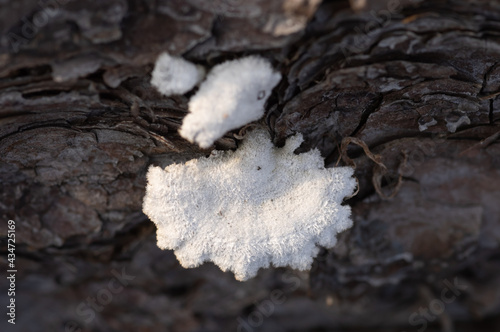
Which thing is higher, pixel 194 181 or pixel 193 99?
pixel 193 99

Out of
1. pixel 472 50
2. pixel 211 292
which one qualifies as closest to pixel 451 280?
pixel 211 292

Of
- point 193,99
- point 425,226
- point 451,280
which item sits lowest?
point 451,280

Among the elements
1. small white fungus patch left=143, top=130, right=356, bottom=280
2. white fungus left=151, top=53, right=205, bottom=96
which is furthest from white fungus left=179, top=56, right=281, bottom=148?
small white fungus patch left=143, top=130, right=356, bottom=280

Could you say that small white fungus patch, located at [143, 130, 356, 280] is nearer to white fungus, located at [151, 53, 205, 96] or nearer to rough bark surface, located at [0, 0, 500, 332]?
rough bark surface, located at [0, 0, 500, 332]

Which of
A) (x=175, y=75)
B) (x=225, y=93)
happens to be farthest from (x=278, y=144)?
(x=175, y=75)

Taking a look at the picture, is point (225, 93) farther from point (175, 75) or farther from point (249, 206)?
point (249, 206)

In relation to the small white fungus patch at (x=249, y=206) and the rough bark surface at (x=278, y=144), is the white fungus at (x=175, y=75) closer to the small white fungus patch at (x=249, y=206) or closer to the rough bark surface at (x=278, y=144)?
the rough bark surface at (x=278, y=144)

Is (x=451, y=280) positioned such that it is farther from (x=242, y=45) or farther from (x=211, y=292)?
(x=242, y=45)
